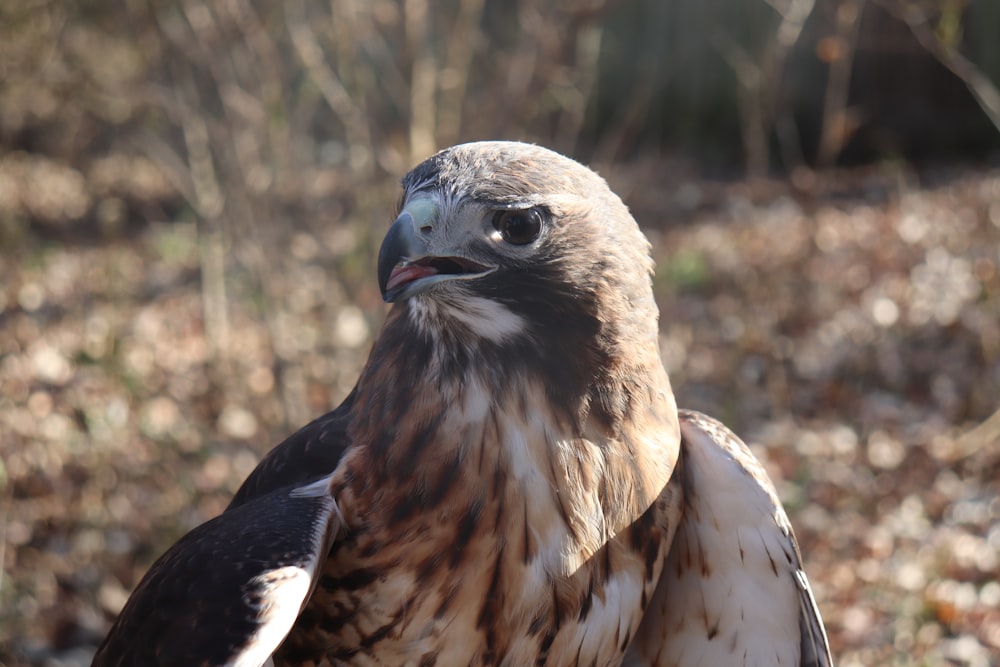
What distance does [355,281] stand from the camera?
6645 millimetres

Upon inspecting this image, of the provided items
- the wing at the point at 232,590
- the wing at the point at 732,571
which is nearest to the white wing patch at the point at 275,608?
the wing at the point at 232,590

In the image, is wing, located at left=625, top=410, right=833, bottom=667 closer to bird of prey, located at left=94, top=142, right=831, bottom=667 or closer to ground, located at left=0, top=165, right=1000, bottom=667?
bird of prey, located at left=94, top=142, right=831, bottom=667

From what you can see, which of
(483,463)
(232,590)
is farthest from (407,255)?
(232,590)

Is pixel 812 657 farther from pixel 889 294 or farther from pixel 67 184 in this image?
pixel 67 184

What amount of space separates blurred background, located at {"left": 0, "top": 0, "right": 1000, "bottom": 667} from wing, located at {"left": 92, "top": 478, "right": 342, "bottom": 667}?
2.60m

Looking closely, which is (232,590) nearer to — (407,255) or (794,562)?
(407,255)

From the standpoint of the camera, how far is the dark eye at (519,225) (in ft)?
7.13

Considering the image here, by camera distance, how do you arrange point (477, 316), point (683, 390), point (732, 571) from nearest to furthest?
point (477, 316) < point (732, 571) < point (683, 390)

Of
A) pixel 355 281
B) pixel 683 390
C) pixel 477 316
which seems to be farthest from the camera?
pixel 683 390

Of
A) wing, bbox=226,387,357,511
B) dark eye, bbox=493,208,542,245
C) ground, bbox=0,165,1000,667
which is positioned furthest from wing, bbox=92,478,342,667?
ground, bbox=0,165,1000,667

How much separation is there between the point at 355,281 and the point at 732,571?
4418 millimetres

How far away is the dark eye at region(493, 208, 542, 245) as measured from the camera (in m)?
2.17

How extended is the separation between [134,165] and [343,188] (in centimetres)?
371

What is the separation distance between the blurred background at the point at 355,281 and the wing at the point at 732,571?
6.96 feet
